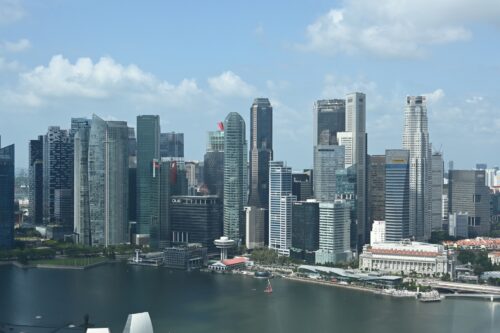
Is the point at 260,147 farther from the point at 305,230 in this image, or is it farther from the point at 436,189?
the point at 305,230

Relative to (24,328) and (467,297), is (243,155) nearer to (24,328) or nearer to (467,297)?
(467,297)

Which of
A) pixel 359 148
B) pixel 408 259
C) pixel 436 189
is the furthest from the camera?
pixel 436 189

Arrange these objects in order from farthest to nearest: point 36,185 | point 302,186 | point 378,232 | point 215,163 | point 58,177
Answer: point 36,185 < point 215,163 < point 58,177 < point 302,186 < point 378,232

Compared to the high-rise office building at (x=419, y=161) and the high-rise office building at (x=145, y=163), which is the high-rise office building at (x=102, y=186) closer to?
the high-rise office building at (x=145, y=163)

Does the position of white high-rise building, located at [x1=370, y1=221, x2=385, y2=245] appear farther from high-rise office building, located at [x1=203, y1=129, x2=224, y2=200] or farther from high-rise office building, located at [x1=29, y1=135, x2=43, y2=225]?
high-rise office building, located at [x1=29, y1=135, x2=43, y2=225]

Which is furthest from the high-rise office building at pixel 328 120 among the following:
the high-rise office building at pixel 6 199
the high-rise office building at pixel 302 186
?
the high-rise office building at pixel 6 199

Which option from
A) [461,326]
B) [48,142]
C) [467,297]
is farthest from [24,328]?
[48,142]

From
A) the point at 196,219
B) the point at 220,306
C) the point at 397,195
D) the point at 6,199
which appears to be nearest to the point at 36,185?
the point at 6,199
